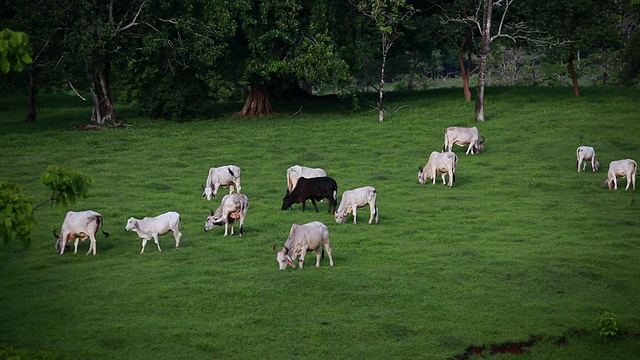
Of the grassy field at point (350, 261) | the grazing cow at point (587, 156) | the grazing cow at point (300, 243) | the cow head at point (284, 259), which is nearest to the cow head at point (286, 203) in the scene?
the grassy field at point (350, 261)

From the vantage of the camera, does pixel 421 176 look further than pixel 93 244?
Yes

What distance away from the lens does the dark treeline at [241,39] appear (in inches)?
1478

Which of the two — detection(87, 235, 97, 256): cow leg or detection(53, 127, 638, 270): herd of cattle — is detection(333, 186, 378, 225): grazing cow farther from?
detection(87, 235, 97, 256): cow leg

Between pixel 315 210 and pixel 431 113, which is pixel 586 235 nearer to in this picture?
pixel 315 210

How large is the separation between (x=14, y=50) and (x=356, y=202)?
44.6ft

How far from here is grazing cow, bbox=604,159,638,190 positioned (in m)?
26.2

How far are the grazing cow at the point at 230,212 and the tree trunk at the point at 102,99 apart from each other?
1938 centimetres

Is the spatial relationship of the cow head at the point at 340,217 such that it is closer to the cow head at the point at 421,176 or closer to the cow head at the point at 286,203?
the cow head at the point at 286,203

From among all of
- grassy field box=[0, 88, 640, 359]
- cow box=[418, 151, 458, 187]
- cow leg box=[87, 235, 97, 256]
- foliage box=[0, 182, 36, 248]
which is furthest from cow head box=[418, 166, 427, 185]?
foliage box=[0, 182, 36, 248]

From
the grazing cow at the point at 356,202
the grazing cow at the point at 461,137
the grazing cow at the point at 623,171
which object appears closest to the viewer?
the grazing cow at the point at 356,202

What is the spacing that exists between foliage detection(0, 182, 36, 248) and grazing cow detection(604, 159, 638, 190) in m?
20.9

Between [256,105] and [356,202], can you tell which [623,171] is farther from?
[256,105]

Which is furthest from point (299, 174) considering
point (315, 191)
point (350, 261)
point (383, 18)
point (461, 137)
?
point (383, 18)

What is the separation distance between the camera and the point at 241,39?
41.0m
